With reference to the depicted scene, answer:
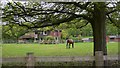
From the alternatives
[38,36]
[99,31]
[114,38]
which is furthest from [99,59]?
[38,36]

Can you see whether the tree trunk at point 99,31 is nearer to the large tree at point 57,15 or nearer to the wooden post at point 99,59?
the large tree at point 57,15

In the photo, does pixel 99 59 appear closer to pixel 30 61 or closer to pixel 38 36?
pixel 30 61

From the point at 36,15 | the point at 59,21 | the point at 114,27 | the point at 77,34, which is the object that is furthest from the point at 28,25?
the point at 114,27

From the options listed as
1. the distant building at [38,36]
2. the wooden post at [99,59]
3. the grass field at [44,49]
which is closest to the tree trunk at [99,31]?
the grass field at [44,49]

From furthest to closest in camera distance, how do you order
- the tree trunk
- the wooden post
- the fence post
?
the tree trunk < the wooden post < the fence post

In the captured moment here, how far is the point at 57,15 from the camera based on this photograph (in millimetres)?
6461

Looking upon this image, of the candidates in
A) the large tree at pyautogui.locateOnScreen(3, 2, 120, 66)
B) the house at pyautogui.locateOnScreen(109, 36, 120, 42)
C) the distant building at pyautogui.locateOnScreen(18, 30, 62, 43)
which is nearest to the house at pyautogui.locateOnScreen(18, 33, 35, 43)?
the distant building at pyautogui.locateOnScreen(18, 30, 62, 43)

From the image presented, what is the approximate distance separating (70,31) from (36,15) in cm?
106

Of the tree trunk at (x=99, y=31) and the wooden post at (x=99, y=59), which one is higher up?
the tree trunk at (x=99, y=31)

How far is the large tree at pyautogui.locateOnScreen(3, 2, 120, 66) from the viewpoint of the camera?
19.4ft

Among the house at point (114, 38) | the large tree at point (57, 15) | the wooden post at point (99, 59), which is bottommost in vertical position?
the wooden post at point (99, 59)

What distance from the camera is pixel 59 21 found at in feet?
21.7

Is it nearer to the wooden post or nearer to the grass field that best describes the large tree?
the grass field

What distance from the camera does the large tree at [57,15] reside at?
19.4ft
